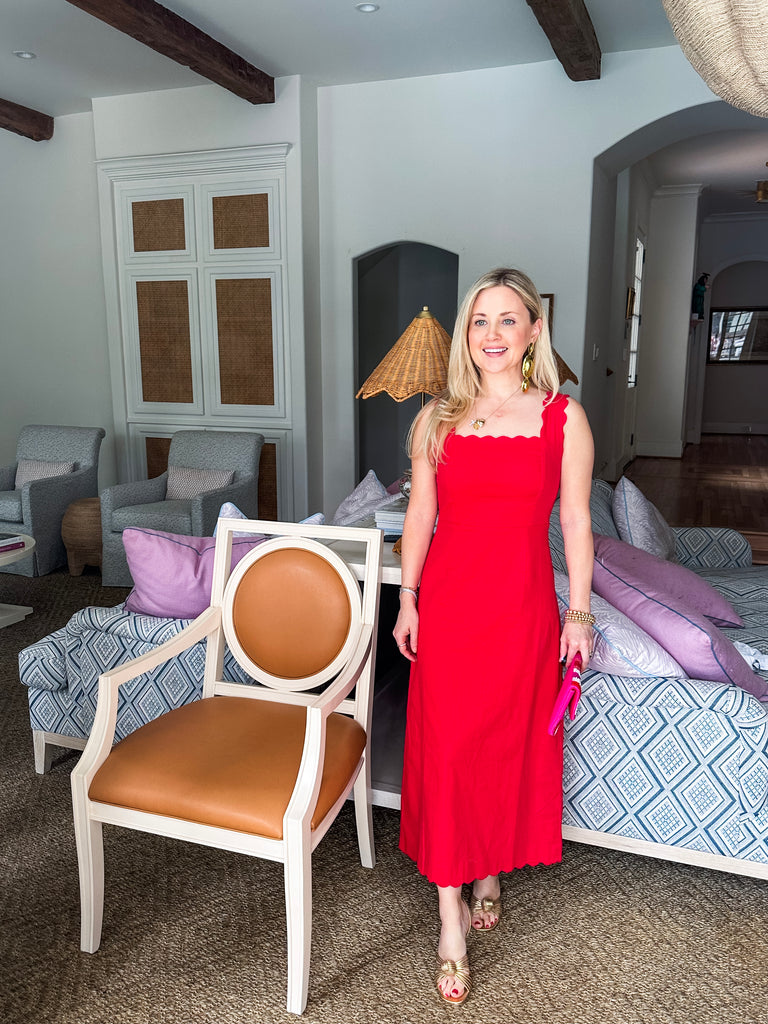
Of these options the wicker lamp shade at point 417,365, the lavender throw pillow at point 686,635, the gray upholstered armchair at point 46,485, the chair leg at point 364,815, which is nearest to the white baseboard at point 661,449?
the gray upholstered armchair at point 46,485

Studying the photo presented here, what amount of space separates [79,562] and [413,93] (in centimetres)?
364

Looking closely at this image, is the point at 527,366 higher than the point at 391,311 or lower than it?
lower

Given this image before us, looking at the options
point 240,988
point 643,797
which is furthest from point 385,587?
point 240,988

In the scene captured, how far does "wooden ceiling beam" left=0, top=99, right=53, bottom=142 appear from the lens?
18.5 ft

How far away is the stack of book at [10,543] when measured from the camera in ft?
12.0

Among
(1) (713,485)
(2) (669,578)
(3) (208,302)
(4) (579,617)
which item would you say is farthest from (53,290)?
(1) (713,485)

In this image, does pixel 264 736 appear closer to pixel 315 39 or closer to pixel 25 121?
pixel 315 39

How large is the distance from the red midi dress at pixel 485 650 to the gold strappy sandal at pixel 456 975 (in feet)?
0.56

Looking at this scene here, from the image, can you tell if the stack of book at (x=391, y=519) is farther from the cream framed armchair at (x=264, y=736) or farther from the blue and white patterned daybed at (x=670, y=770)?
the blue and white patterned daybed at (x=670, y=770)

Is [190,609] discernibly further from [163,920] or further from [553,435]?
[553,435]

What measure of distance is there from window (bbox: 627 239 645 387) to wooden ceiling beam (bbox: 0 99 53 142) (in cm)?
520

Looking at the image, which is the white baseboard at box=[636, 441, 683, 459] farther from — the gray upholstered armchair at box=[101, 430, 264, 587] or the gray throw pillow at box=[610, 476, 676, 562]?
the gray throw pillow at box=[610, 476, 676, 562]

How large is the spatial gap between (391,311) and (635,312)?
2964 mm

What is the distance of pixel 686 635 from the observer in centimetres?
194
